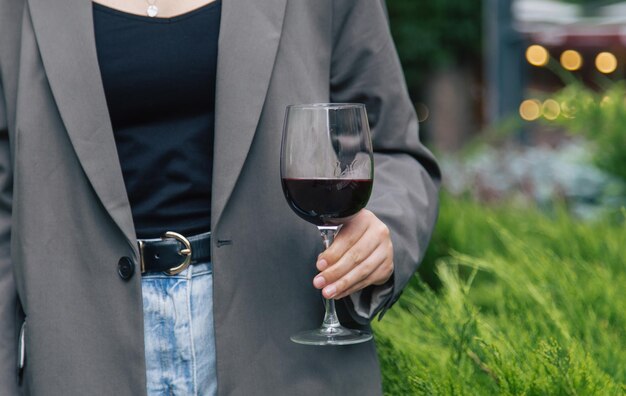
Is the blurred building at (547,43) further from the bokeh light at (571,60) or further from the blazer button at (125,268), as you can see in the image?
the blazer button at (125,268)

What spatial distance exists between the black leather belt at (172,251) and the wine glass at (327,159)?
0.24 m

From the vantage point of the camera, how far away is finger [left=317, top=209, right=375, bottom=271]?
Answer: 159 centimetres

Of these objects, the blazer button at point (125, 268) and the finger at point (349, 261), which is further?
the blazer button at point (125, 268)

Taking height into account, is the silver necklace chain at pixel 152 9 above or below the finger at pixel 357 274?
above

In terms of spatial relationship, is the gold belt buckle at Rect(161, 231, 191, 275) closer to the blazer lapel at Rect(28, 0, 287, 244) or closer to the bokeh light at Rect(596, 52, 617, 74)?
the blazer lapel at Rect(28, 0, 287, 244)

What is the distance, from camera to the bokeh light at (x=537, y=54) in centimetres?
845

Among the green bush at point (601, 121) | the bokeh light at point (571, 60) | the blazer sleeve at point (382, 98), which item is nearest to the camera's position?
the blazer sleeve at point (382, 98)

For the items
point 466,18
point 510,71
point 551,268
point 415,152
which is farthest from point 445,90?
point 415,152

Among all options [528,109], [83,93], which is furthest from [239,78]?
[528,109]

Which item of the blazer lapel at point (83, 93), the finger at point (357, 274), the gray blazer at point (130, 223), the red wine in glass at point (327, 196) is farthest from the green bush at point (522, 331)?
the blazer lapel at point (83, 93)

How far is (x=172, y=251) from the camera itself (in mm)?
1751

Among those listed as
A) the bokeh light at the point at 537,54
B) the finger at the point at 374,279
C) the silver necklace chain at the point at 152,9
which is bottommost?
the finger at the point at 374,279

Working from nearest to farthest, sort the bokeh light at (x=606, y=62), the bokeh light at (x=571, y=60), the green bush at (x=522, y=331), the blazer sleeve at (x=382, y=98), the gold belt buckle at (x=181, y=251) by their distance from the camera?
the gold belt buckle at (x=181, y=251), the blazer sleeve at (x=382, y=98), the green bush at (x=522, y=331), the bokeh light at (x=606, y=62), the bokeh light at (x=571, y=60)

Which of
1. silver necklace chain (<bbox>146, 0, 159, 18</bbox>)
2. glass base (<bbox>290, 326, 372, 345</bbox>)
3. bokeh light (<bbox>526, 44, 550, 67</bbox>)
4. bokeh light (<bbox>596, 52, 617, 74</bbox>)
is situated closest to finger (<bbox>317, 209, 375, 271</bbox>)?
glass base (<bbox>290, 326, 372, 345</bbox>)
